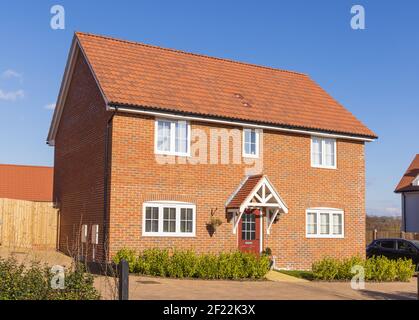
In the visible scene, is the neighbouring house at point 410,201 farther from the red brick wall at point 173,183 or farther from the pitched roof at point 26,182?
the pitched roof at point 26,182

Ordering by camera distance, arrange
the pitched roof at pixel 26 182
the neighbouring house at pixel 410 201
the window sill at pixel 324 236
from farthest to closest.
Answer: the neighbouring house at pixel 410 201 → the pitched roof at pixel 26 182 → the window sill at pixel 324 236

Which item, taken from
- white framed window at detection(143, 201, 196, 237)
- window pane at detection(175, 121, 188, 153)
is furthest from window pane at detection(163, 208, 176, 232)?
window pane at detection(175, 121, 188, 153)

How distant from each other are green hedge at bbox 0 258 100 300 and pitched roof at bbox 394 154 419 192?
122ft

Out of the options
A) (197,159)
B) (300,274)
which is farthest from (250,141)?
(300,274)

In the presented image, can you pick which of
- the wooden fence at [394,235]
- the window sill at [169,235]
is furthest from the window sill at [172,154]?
the wooden fence at [394,235]

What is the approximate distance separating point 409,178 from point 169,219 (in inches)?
1221

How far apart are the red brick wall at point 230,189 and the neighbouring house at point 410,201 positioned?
2029cm

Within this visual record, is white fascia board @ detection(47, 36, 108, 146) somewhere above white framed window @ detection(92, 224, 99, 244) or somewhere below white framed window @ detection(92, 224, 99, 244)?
above

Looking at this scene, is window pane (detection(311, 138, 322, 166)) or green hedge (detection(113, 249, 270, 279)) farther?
window pane (detection(311, 138, 322, 166))

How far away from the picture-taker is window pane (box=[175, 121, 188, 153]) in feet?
70.3

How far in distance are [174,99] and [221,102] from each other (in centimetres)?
225

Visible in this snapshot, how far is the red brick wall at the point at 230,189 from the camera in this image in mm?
20234

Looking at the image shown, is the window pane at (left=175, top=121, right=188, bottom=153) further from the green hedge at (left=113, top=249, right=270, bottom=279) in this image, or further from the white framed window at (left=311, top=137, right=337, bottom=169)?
the white framed window at (left=311, top=137, right=337, bottom=169)

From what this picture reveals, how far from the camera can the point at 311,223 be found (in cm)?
2433
